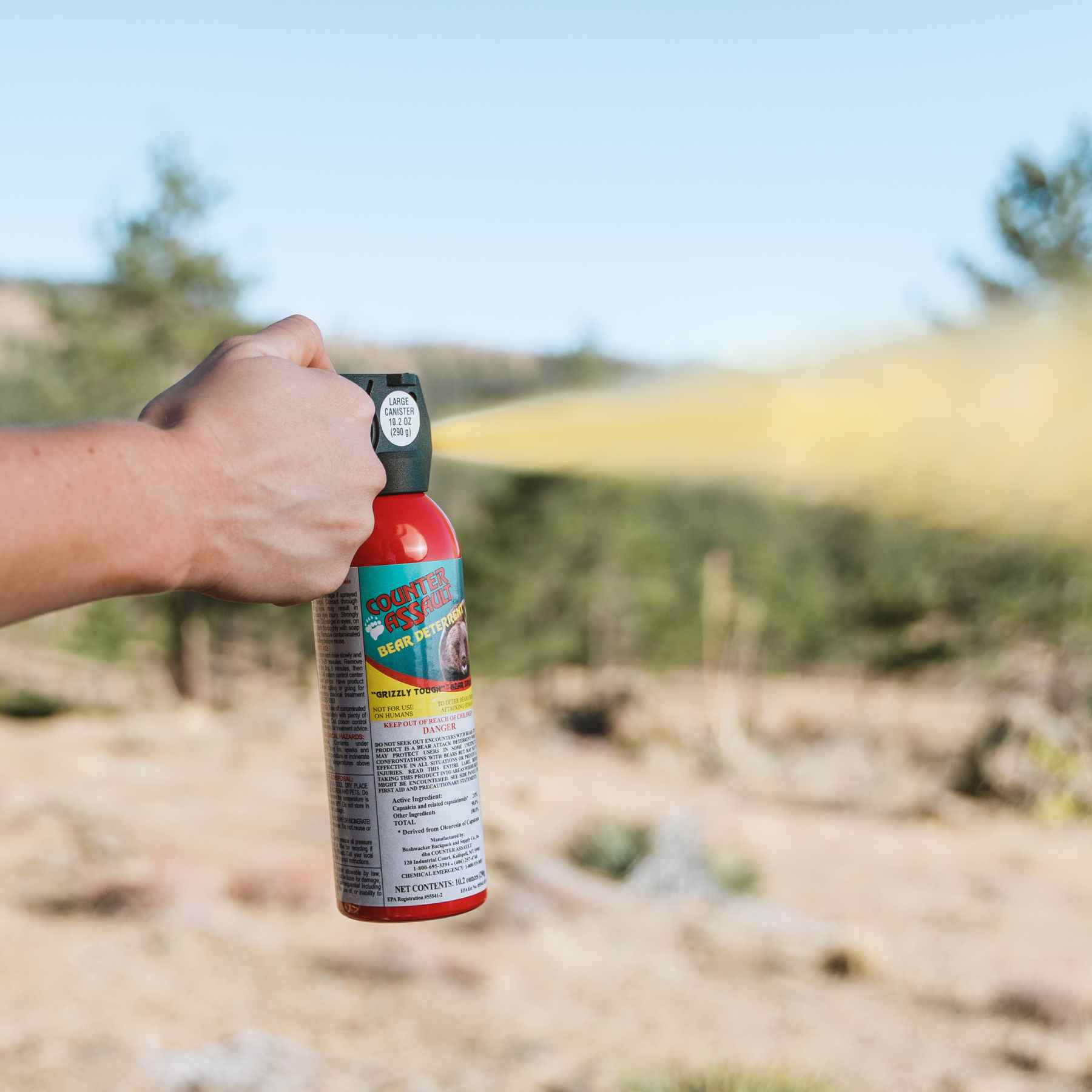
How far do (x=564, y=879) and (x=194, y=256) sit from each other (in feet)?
77.5

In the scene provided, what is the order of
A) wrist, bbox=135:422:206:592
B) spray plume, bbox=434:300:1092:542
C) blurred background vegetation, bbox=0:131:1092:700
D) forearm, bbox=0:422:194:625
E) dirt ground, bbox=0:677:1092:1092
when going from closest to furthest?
1. forearm, bbox=0:422:194:625
2. wrist, bbox=135:422:206:592
3. spray plume, bbox=434:300:1092:542
4. dirt ground, bbox=0:677:1092:1092
5. blurred background vegetation, bbox=0:131:1092:700

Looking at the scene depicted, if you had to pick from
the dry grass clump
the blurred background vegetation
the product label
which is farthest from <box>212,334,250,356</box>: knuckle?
the blurred background vegetation

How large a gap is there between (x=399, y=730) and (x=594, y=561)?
116 ft

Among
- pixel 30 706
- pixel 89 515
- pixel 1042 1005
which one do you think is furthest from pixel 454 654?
pixel 30 706

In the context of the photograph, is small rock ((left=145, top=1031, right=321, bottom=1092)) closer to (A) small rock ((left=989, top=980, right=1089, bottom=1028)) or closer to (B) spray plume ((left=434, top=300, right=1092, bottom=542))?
(B) spray plume ((left=434, top=300, right=1092, bottom=542))

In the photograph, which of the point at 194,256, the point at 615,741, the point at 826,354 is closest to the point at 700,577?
the point at 615,741

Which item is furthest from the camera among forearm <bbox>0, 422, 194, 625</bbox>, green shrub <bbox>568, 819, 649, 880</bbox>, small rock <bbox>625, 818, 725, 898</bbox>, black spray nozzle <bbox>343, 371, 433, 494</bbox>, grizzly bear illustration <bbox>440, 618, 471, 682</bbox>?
green shrub <bbox>568, 819, 649, 880</bbox>

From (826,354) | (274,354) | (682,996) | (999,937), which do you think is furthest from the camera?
(999,937)

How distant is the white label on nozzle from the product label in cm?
26

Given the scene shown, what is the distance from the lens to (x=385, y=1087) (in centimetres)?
895

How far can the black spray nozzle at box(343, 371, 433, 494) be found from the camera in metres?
2.40

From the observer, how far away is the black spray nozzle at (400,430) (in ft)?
7.86

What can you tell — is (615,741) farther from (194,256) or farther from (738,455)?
(738,455)

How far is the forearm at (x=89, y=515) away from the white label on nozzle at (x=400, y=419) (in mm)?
605
